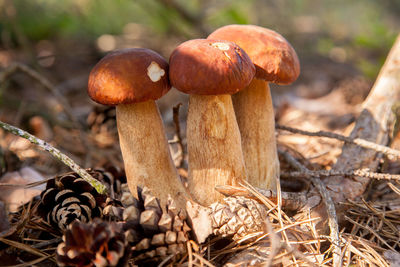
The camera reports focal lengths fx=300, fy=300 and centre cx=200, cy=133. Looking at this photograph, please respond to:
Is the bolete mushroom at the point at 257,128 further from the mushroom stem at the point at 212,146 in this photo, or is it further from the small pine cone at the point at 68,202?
the small pine cone at the point at 68,202

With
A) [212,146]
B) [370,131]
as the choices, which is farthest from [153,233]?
[370,131]

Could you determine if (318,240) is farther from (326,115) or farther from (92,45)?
(92,45)

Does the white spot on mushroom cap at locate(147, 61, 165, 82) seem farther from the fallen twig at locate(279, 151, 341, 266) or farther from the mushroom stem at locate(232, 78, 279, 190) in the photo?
the fallen twig at locate(279, 151, 341, 266)

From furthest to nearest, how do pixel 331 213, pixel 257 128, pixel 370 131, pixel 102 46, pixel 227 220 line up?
pixel 102 46 → pixel 370 131 → pixel 257 128 → pixel 331 213 → pixel 227 220

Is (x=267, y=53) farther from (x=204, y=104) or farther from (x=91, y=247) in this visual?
(x=91, y=247)

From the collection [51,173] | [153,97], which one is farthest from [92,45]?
[153,97]

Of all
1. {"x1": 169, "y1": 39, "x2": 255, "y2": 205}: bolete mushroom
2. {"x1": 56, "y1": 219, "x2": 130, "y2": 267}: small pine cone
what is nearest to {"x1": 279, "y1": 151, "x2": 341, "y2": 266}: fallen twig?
{"x1": 169, "y1": 39, "x2": 255, "y2": 205}: bolete mushroom

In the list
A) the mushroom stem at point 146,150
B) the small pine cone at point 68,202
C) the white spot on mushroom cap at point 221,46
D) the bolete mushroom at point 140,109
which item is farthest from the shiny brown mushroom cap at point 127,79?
the small pine cone at point 68,202
